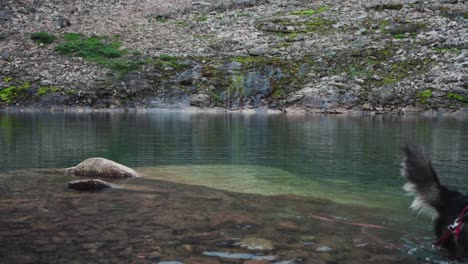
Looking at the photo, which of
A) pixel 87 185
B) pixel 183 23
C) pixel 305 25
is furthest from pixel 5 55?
pixel 87 185

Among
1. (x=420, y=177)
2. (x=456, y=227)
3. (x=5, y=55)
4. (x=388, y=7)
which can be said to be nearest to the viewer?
(x=456, y=227)

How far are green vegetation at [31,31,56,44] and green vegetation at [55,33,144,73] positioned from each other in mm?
1713

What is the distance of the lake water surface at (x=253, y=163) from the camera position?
8594 mm

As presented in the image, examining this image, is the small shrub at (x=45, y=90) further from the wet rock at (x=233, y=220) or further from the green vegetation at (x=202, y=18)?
the wet rock at (x=233, y=220)

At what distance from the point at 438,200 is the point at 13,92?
47522 mm

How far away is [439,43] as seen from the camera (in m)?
46.7

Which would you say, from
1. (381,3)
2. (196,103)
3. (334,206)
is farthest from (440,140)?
(381,3)

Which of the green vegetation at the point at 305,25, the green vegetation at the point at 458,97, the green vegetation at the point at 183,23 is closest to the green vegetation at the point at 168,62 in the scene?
the green vegetation at the point at 183,23

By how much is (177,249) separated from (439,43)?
154 feet

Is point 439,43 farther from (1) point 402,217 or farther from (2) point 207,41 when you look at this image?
(1) point 402,217

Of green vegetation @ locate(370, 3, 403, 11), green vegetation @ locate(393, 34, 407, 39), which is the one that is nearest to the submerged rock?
green vegetation @ locate(393, 34, 407, 39)

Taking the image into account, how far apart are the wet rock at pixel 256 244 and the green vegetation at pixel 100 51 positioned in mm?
44949

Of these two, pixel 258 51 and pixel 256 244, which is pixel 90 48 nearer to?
pixel 258 51

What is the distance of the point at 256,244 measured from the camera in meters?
6.27
